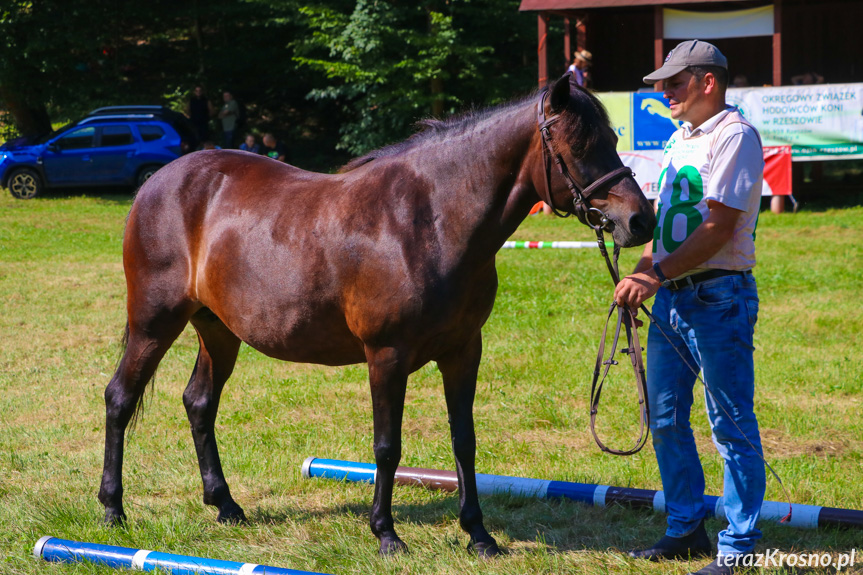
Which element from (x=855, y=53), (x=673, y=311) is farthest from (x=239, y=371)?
(x=855, y=53)

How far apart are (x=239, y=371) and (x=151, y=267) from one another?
3.00 meters

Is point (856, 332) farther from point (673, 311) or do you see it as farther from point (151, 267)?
point (151, 267)

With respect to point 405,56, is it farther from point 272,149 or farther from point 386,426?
point 386,426

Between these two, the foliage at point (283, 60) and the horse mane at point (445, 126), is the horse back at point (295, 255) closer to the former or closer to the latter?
the horse mane at point (445, 126)

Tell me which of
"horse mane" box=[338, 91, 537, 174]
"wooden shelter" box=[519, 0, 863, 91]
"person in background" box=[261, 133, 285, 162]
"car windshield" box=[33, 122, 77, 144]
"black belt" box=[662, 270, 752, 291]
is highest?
"wooden shelter" box=[519, 0, 863, 91]

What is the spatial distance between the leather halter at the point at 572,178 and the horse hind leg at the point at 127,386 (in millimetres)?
2276

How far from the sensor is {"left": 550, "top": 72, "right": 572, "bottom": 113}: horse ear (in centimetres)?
350

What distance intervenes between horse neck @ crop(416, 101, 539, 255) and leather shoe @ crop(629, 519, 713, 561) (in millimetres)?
1597

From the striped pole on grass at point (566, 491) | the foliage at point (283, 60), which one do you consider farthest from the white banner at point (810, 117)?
the striped pole on grass at point (566, 491)

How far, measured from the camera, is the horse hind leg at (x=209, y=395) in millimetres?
4742

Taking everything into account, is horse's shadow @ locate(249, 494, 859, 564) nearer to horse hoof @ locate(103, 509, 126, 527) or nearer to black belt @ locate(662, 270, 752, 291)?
horse hoof @ locate(103, 509, 126, 527)

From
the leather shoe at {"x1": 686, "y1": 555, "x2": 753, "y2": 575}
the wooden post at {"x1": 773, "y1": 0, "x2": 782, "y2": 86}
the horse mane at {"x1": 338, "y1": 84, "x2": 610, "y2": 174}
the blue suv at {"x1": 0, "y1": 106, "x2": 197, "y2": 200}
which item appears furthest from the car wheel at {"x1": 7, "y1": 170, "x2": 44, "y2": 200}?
the leather shoe at {"x1": 686, "y1": 555, "x2": 753, "y2": 575}

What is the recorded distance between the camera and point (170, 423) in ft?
20.5

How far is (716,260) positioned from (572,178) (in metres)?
0.70
